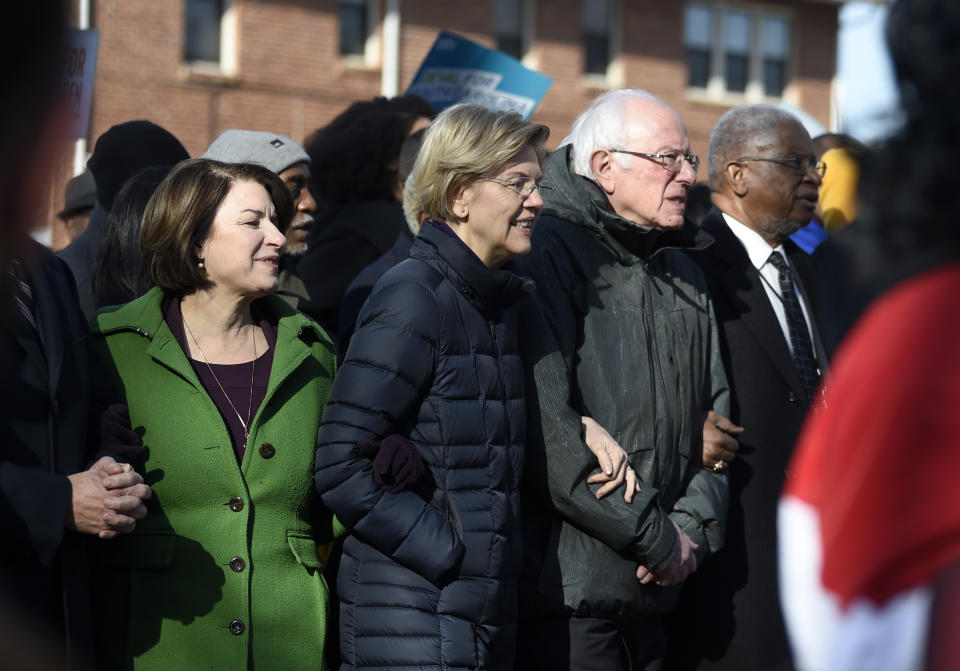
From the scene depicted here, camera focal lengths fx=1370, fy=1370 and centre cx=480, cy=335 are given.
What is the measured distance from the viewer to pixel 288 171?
224 inches

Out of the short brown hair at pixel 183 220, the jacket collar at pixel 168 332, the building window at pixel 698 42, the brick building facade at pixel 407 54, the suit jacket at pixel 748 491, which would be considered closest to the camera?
the jacket collar at pixel 168 332

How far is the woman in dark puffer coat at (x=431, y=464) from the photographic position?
3705 mm

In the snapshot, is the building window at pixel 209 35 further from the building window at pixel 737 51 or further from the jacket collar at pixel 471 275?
the jacket collar at pixel 471 275

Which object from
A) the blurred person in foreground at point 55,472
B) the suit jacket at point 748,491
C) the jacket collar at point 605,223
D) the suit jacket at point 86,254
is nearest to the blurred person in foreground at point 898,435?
the blurred person in foreground at point 55,472

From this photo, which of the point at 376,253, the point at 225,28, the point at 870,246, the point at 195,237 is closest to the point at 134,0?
the point at 225,28

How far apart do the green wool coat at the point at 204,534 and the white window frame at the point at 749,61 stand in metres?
20.5

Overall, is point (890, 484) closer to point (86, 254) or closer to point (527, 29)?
point (86, 254)

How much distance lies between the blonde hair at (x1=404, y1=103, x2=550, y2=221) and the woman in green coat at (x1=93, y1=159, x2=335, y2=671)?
19.9 inches

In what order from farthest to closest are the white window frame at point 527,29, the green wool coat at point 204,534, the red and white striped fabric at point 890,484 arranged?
the white window frame at point 527,29 < the green wool coat at point 204,534 < the red and white striped fabric at point 890,484

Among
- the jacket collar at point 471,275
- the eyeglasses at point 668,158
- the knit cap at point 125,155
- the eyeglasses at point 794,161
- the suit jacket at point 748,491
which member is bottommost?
the suit jacket at point 748,491

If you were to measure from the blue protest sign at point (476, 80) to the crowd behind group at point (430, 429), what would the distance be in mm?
3124

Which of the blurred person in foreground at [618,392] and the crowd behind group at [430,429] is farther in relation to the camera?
the blurred person in foreground at [618,392]

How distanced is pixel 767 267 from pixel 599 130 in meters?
1.06

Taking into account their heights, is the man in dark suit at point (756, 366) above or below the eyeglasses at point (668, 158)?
below
